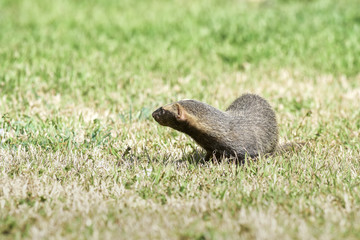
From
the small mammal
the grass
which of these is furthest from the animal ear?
the grass

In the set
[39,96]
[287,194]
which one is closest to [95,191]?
[287,194]

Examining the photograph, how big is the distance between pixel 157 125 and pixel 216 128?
1376 mm

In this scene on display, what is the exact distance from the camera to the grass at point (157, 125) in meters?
3.44

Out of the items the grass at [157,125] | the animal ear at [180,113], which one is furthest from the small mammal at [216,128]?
the grass at [157,125]

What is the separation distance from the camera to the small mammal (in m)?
4.63

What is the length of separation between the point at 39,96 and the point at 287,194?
3898 millimetres

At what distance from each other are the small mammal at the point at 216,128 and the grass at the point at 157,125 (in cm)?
18

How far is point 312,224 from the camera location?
3295 mm

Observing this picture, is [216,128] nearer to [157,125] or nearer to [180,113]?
[180,113]

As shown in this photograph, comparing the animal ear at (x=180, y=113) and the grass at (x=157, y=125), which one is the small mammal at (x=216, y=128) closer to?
the animal ear at (x=180, y=113)

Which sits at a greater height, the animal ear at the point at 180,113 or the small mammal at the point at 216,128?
the animal ear at the point at 180,113

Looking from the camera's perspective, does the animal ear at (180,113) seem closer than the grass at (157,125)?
No

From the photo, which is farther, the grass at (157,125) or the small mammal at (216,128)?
the small mammal at (216,128)

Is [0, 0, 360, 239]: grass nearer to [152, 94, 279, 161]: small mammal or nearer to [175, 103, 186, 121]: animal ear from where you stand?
[152, 94, 279, 161]: small mammal
